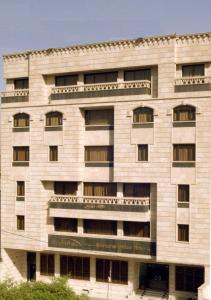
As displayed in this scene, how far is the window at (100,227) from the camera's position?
48500 millimetres

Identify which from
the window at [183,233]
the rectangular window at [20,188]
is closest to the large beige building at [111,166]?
the rectangular window at [20,188]

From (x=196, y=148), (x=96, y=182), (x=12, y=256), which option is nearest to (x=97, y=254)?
(x=96, y=182)

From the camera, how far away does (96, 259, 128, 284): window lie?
163 ft

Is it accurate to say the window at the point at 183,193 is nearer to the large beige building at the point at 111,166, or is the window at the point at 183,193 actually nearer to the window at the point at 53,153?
the large beige building at the point at 111,166

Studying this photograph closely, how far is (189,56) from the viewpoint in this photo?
148 ft

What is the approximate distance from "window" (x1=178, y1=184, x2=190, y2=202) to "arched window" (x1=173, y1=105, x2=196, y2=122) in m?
6.44

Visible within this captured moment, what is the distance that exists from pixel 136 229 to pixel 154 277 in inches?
296

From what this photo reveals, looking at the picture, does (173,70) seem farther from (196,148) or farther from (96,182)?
(96,182)

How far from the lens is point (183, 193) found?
4447 centimetres

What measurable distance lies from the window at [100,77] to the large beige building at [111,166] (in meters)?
0.11

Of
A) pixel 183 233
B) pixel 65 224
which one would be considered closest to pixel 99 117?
pixel 65 224

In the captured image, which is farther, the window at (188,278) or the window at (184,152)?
the window at (188,278)

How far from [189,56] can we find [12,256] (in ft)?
96.7

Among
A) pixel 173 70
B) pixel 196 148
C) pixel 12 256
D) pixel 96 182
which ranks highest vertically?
pixel 173 70
